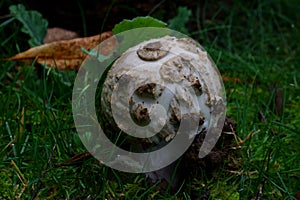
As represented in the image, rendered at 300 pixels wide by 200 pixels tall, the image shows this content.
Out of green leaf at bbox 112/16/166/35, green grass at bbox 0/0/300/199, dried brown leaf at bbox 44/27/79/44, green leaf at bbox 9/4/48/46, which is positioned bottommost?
green grass at bbox 0/0/300/199

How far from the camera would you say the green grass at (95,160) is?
2121mm

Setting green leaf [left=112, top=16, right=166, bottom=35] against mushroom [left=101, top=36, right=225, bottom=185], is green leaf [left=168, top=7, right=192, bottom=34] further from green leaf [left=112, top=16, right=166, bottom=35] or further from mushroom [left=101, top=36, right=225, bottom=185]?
mushroom [left=101, top=36, right=225, bottom=185]

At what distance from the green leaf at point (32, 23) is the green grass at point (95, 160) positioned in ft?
0.32

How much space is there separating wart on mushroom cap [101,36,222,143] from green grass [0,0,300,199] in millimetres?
304

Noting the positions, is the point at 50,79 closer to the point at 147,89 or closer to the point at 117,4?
the point at 117,4

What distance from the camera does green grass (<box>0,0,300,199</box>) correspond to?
83.5 inches

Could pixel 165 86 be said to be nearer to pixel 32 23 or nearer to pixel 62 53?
pixel 62 53

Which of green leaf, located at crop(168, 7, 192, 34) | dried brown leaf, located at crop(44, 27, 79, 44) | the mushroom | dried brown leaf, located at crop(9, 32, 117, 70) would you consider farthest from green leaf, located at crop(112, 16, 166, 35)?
dried brown leaf, located at crop(44, 27, 79, 44)

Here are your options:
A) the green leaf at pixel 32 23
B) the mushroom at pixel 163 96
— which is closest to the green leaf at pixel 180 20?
the green leaf at pixel 32 23

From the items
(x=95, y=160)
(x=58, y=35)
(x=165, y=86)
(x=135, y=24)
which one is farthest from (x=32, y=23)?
(x=165, y=86)

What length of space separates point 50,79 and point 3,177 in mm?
924

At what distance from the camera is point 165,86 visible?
1980 millimetres

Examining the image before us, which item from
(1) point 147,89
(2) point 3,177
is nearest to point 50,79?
(2) point 3,177

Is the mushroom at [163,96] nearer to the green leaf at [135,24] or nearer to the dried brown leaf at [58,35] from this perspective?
the green leaf at [135,24]
